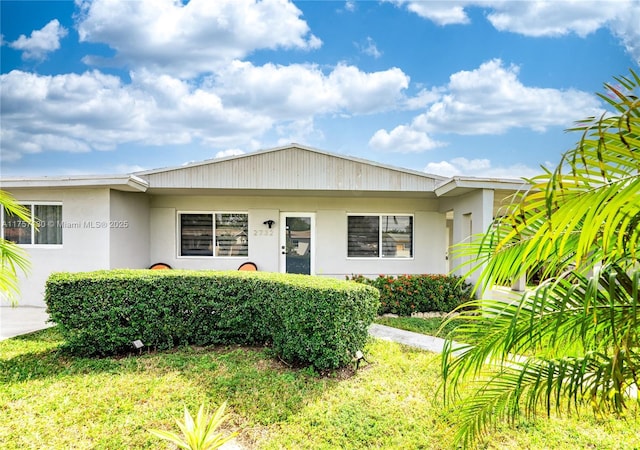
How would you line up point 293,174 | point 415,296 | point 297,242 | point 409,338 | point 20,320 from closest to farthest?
point 409,338 < point 20,320 < point 415,296 < point 293,174 < point 297,242

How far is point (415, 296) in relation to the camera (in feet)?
29.1

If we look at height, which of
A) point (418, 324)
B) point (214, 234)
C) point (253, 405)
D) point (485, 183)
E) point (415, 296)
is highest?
point (485, 183)

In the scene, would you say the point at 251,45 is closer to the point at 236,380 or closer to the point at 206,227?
the point at 206,227

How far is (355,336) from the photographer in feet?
16.3

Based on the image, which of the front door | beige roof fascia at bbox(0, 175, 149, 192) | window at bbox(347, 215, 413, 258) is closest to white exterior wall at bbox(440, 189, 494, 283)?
window at bbox(347, 215, 413, 258)

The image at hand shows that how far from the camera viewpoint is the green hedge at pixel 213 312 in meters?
4.83

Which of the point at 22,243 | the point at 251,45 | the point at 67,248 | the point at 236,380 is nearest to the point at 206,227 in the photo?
the point at 67,248

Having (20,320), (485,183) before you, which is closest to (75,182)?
(20,320)

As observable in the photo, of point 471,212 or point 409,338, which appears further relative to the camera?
point 471,212

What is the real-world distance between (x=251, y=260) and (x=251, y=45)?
21.7 ft

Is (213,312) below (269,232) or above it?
below

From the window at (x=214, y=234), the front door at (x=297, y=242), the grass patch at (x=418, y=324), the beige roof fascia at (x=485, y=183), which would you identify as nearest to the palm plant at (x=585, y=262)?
the grass patch at (x=418, y=324)

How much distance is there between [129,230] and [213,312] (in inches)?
209

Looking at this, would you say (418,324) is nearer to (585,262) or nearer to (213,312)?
(213,312)
